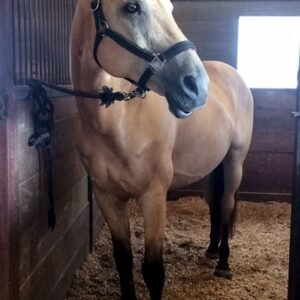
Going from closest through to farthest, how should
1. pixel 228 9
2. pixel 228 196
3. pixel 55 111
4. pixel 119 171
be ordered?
pixel 119 171 → pixel 55 111 → pixel 228 196 → pixel 228 9

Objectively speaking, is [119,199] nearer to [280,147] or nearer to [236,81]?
[236,81]

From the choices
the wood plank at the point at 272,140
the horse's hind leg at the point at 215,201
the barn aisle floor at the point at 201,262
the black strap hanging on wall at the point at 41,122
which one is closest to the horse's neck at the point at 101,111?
the black strap hanging on wall at the point at 41,122

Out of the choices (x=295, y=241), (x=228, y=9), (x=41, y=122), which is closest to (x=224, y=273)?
(x=295, y=241)

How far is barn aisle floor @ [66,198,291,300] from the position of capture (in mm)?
2227

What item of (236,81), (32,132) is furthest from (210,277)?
(32,132)

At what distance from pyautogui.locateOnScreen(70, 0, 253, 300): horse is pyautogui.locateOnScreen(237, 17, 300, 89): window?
4.24ft

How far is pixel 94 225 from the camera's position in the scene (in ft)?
9.41

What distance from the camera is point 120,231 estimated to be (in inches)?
78.0

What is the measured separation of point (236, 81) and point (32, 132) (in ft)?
4.63

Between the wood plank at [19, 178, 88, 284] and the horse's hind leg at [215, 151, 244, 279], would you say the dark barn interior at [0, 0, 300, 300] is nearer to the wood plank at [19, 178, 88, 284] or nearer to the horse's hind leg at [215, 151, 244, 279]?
the wood plank at [19, 178, 88, 284]

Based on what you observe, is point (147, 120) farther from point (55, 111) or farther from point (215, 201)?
point (215, 201)

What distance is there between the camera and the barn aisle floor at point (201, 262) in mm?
2227

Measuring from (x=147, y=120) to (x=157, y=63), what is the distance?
38 cm

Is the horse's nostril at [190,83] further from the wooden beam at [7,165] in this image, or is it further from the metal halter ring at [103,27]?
the wooden beam at [7,165]
